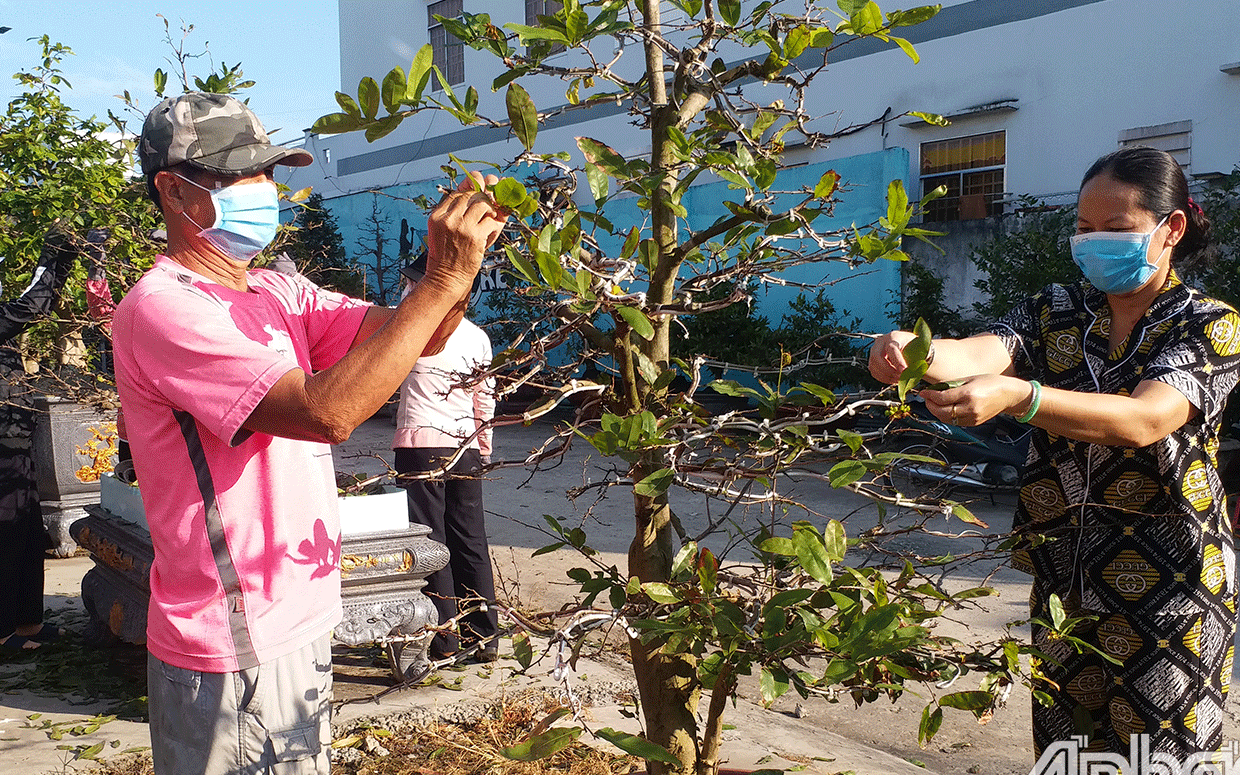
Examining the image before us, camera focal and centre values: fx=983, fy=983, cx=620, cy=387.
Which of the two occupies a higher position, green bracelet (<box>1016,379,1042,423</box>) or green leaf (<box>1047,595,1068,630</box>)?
green bracelet (<box>1016,379,1042,423</box>)

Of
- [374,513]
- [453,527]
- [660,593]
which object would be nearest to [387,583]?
[374,513]

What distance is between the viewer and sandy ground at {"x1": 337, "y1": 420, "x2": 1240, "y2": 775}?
3488mm

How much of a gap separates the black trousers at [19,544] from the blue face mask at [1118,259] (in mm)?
4392

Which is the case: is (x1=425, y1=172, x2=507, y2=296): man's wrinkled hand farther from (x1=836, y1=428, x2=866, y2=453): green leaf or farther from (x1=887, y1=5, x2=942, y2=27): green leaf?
(x1=887, y1=5, x2=942, y2=27): green leaf

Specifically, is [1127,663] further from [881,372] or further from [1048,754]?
[881,372]

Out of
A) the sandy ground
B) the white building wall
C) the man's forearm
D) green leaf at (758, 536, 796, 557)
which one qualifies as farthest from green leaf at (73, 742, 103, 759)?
the white building wall

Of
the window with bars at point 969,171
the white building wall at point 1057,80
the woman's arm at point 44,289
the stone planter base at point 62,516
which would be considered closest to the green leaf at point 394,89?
the woman's arm at point 44,289

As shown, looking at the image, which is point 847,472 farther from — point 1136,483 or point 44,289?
point 44,289

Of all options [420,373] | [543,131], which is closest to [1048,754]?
[420,373]

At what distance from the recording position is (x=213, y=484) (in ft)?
5.18

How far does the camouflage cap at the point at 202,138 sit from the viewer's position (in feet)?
5.52

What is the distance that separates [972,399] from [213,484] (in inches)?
48.9

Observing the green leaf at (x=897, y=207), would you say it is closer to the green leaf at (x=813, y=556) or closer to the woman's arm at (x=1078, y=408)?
the woman's arm at (x=1078, y=408)

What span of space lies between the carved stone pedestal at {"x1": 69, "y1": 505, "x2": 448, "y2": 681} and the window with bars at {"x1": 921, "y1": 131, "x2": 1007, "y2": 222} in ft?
26.9
